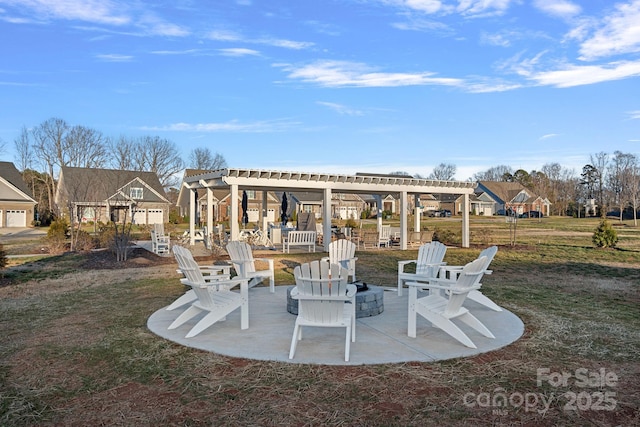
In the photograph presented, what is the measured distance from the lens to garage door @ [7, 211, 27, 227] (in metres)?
34.8

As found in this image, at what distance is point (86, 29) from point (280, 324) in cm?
1405

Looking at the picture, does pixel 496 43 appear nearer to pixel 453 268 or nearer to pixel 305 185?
pixel 305 185

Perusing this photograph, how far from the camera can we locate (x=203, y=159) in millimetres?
57781

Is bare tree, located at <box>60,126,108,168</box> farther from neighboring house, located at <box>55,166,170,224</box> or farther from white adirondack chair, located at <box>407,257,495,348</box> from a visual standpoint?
white adirondack chair, located at <box>407,257,495,348</box>

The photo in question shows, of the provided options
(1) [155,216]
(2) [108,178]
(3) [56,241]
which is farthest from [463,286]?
(1) [155,216]

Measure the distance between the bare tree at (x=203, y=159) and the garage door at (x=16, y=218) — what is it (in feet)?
75.5

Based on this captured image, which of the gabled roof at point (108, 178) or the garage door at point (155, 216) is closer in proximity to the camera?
the gabled roof at point (108, 178)

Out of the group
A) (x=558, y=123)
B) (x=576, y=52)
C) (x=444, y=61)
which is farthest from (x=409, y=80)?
(x=558, y=123)

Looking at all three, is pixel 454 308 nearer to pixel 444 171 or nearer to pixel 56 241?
pixel 56 241

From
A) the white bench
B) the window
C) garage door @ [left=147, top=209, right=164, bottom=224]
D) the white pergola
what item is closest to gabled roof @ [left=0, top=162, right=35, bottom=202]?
the window

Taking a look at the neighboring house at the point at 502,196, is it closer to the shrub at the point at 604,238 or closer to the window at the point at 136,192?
the shrub at the point at 604,238

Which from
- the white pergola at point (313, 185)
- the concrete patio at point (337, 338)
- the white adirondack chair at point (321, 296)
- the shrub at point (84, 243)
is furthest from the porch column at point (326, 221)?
the white adirondack chair at point (321, 296)

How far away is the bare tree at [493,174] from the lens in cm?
8944

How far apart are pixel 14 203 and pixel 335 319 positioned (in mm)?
38967
